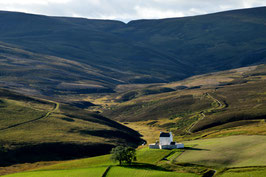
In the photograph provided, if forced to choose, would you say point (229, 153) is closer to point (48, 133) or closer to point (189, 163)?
point (189, 163)

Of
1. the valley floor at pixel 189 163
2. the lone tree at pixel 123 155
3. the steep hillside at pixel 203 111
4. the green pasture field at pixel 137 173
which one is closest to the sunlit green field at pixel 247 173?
the valley floor at pixel 189 163

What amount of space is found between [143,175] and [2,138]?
5196 centimetres

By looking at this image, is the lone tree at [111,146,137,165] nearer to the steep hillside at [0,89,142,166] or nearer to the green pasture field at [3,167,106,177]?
the green pasture field at [3,167,106,177]

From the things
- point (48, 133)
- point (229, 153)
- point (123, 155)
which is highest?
point (48, 133)

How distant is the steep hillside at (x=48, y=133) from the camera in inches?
3399

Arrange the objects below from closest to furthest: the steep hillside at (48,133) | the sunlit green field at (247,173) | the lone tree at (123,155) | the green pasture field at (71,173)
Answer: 1. the sunlit green field at (247,173)
2. the green pasture field at (71,173)
3. the lone tree at (123,155)
4. the steep hillside at (48,133)

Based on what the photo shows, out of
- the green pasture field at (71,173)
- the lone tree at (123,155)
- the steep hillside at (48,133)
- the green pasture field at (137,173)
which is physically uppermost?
the steep hillside at (48,133)

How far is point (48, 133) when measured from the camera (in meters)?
101

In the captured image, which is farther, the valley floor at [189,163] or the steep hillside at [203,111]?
the steep hillside at [203,111]

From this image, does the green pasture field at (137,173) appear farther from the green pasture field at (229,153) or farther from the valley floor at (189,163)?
the green pasture field at (229,153)

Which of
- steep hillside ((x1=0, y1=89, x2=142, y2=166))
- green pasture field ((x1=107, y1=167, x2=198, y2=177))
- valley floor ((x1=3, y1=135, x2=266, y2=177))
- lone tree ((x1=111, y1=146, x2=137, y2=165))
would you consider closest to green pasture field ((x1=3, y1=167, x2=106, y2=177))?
valley floor ((x1=3, y1=135, x2=266, y2=177))

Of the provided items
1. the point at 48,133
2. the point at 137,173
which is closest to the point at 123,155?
the point at 137,173

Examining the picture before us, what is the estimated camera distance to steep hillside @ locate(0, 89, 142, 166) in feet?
283

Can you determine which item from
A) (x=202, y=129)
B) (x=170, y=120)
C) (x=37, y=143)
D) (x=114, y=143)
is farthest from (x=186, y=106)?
(x=37, y=143)
